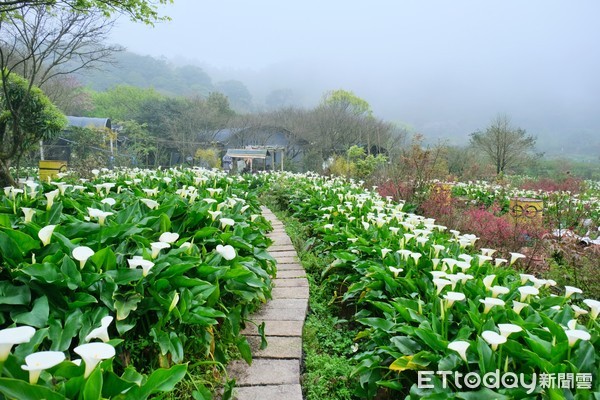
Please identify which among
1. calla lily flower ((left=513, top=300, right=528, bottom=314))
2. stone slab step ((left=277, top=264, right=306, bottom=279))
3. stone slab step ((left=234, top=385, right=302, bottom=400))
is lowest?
stone slab step ((left=234, top=385, right=302, bottom=400))

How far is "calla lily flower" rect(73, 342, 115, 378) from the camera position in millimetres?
1146

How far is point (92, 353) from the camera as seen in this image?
3.79ft

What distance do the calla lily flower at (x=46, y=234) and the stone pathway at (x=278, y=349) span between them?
1157 mm

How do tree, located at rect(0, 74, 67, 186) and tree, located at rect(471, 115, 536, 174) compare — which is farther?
tree, located at rect(471, 115, 536, 174)

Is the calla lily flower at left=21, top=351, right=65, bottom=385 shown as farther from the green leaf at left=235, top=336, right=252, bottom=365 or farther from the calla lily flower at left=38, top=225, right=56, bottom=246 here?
the green leaf at left=235, top=336, right=252, bottom=365

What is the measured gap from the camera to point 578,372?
160 centimetres

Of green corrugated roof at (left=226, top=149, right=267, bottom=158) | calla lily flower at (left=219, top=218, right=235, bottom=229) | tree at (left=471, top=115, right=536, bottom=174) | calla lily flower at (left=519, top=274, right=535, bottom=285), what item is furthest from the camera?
green corrugated roof at (left=226, top=149, right=267, bottom=158)

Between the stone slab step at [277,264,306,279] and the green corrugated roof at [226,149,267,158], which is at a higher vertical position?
the green corrugated roof at [226,149,267,158]

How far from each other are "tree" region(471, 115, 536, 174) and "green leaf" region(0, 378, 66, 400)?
2056cm

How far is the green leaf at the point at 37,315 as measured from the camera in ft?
4.94

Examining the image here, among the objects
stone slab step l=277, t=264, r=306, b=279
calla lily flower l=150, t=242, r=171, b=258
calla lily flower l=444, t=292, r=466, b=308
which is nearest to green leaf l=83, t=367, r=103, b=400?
calla lily flower l=150, t=242, r=171, b=258

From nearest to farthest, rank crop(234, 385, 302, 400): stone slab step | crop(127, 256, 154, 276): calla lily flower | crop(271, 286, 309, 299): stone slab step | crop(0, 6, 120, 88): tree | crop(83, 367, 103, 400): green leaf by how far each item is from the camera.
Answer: crop(83, 367, 103, 400): green leaf, crop(127, 256, 154, 276): calla lily flower, crop(234, 385, 302, 400): stone slab step, crop(271, 286, 309, 299): stone slab step, crop(0, 6, 120, 88): tree

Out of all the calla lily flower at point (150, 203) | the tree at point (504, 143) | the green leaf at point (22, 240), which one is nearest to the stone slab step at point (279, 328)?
the calla lily flower at point (150, 203)

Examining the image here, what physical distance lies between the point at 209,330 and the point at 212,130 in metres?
30.6
